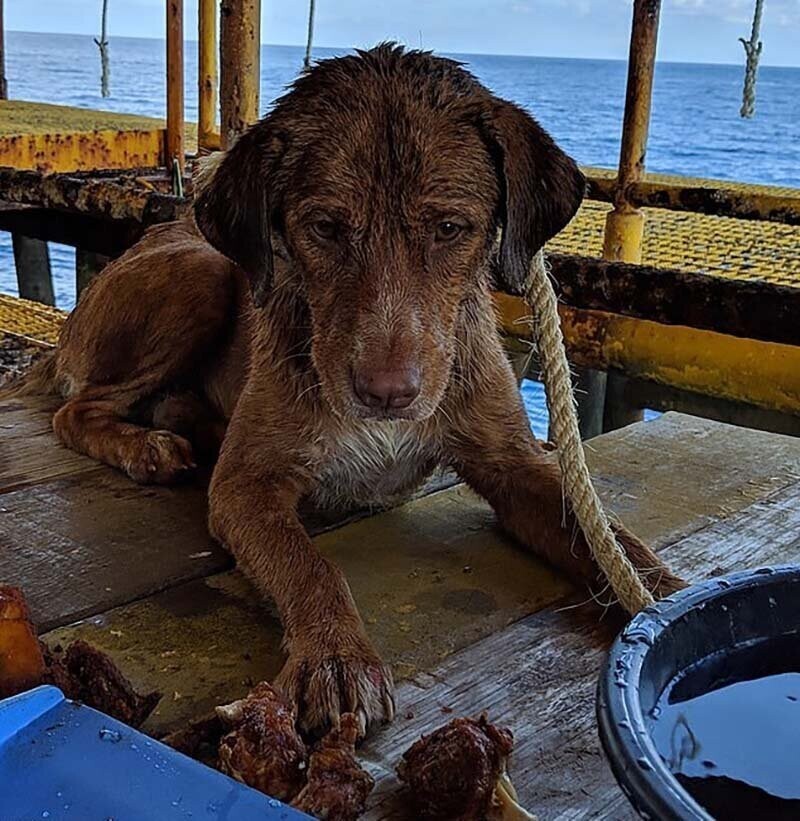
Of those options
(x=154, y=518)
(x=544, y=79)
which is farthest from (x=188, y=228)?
(x=544, y=79)

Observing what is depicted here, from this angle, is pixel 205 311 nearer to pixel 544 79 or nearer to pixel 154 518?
pixel 154 518

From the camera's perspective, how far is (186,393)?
338 centimetres

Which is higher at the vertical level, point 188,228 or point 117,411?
point 188,228

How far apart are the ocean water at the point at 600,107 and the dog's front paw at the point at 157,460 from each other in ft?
13.5

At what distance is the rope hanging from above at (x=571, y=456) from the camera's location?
6.72 feet

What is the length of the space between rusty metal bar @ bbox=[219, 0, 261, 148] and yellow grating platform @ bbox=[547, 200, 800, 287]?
2305 mm

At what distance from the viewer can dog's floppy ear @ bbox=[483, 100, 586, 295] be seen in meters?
2.35

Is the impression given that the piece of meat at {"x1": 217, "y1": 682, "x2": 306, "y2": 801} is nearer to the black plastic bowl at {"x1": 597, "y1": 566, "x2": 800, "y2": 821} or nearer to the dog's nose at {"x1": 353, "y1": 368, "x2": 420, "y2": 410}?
the black plastic bowl at {"x1": 597, "y1": 566, "x2": 800, "y2": 821}

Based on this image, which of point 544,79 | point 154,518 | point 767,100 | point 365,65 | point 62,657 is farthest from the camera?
point 544,79

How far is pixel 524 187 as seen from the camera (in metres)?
2.36

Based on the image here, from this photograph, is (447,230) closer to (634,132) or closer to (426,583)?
(426,583)

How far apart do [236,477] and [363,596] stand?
0.46m

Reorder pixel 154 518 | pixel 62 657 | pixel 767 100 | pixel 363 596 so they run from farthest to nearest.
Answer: pixel 767 100 < pixel 154 518 < pixel 363 596 < pixel 62 657

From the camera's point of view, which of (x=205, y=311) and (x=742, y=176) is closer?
(x=205, y=311)
